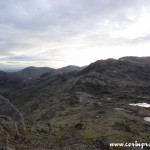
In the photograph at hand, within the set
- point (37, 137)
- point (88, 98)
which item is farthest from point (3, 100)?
point (88, 98)

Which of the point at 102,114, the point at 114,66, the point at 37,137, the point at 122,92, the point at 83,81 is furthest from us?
the point at 114,66

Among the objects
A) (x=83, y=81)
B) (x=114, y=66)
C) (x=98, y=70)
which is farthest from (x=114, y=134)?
(x=114, y=66)

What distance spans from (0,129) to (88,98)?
3108 inches

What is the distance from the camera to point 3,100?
159 ft

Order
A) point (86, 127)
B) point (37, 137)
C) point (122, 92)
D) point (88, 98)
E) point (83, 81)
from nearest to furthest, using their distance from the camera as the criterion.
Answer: point (37, 137)
point (86, 127)
point (88, 98)
point (122, 92)
point (83, 81)

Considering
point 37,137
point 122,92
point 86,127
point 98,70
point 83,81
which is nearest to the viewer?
point 37,137

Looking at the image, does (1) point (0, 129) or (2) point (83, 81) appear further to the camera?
(2) point (83, 81)

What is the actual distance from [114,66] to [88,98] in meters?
82.9

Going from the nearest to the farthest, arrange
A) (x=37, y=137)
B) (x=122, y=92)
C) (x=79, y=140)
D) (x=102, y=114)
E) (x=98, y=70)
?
(x=37, y=137) → (x=79, y=140) → (x=102, y=114) → (x=122, y=92) → (x=98, y=70)

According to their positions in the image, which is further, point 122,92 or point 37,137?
point 122,92

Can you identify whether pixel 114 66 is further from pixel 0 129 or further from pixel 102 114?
pixel 0 129

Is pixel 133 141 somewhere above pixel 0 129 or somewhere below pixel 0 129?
below

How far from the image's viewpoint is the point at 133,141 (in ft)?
147

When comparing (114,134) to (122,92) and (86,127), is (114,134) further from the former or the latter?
(122,92)
